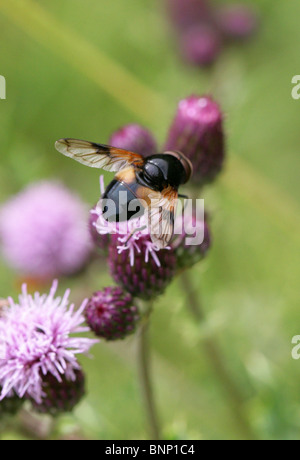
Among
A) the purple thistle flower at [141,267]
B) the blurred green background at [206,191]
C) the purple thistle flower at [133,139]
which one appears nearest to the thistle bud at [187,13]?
the blurred green background at [206,191]

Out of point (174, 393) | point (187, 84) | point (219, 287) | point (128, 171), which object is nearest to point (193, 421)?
point (174, 393)

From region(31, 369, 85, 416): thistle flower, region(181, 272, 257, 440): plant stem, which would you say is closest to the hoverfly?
region(31, 369, 85, 416): thistle flower

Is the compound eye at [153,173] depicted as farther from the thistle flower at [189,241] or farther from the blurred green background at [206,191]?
the blurred green background at [206,191]

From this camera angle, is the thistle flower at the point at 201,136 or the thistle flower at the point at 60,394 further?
the thistle flower at the point at 201,136

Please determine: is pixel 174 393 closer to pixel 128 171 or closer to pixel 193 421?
pixel 193 421

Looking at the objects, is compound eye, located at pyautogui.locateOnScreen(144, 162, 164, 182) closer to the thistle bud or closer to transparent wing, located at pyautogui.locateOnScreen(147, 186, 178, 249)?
transparent wing, located at pyautogui.locateOnScreen(147, 186, 178, 249)

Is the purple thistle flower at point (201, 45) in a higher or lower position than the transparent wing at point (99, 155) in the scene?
higher

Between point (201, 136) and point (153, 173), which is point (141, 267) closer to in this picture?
point (153, 173)
